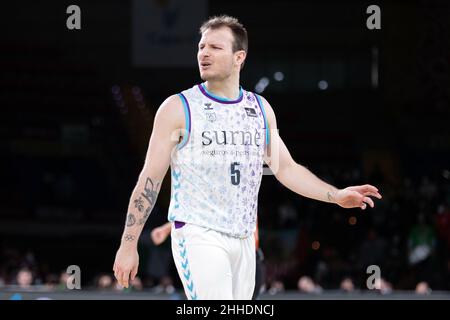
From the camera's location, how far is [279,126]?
17.8m

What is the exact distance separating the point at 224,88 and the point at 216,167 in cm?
41

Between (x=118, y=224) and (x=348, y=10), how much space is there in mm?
7086

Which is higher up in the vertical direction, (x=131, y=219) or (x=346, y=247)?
(x=131, y=219)

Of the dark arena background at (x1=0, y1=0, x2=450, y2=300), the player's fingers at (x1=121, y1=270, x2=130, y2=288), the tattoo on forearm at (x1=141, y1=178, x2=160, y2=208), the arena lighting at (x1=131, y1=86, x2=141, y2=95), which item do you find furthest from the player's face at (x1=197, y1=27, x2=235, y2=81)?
the arena lighting at (x1=131, y1=86, x2=141, y2=95)

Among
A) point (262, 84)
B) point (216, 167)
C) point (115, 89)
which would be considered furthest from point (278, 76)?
point (216, 167)

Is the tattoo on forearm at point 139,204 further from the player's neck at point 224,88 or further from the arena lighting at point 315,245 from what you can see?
the arena lighting at point 315,245

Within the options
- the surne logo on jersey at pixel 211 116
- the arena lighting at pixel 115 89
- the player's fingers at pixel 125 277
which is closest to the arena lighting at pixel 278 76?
the arena lighting at pixel 115 89

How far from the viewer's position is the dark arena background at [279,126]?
14.9 metres

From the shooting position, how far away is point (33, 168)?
1783 centimetres

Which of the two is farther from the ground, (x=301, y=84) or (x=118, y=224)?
(x=301, y=84)

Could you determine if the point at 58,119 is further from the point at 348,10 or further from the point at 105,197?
the point at 348,10

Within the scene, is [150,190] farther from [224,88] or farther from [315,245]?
[315,245]

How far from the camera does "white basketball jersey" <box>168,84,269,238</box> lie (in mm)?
4004
